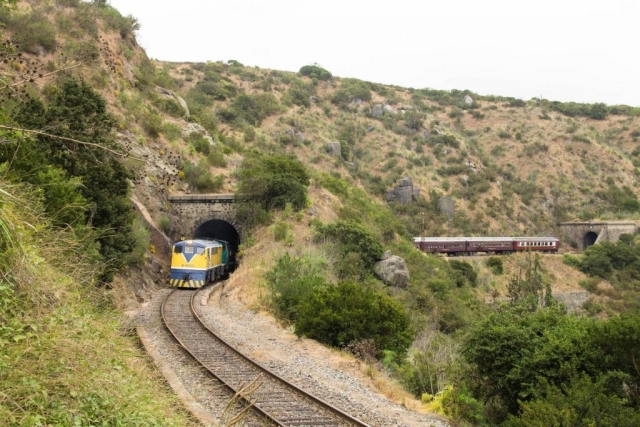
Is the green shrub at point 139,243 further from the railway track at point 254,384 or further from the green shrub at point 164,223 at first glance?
the railway track at point 254,384

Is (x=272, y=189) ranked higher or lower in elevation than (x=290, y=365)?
higher

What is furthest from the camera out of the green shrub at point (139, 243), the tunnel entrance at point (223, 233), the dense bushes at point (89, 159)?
the tunnel entrance at point (223, 233)

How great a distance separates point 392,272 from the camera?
92.7ft

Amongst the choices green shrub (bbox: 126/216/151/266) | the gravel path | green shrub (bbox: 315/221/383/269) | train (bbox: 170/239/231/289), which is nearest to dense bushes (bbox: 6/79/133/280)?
the gravel path

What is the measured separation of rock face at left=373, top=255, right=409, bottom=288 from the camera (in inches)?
1108

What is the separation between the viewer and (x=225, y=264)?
31812mm

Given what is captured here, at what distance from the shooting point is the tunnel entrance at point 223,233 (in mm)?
36853

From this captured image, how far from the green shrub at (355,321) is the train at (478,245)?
102 feet

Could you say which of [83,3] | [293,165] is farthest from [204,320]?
[83,3]

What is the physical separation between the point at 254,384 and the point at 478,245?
42388mm

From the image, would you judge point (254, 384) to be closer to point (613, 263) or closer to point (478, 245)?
point (478, 245)

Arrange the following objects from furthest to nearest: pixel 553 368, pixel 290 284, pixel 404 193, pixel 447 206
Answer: pixel 404 193 → pixel 447 206 → pixel 290 284 → pixel 553 368

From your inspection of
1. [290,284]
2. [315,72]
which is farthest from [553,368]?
[315,72]

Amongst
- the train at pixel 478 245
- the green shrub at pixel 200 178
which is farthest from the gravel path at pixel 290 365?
the train at pixel 478 245
